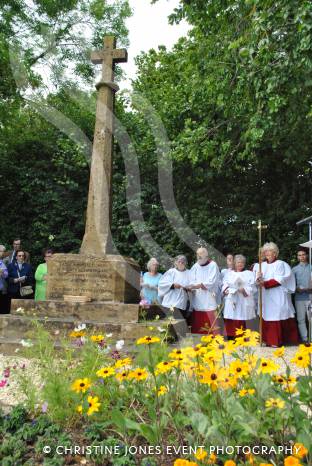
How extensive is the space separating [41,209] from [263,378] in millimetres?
13342

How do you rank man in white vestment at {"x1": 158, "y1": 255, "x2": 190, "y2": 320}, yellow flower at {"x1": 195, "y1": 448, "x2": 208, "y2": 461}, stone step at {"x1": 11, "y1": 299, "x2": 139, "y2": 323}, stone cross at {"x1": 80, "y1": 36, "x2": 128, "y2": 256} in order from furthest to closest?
man in white vestment at {"x1": 158, "y1": 255, "x2": 190, "y2": 320} → stone cross at {"x1": 80, "y1": 36, "x2": 128, "y2": 256} → stone step at {"x1": 11, "y1": 299, "x2": 139, "y2": 323} → yellow flower at {"x1": 195, "y1": 448, "x2": 208, "y2": 461}

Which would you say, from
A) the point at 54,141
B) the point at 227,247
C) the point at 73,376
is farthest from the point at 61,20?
the point at 73,376

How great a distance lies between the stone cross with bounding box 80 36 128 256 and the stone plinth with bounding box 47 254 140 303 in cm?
26

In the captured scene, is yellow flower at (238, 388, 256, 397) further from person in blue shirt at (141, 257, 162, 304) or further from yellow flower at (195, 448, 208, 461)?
person in blue shirt at (141, 257, 162, 304)

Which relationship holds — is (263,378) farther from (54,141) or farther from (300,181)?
(54,141)

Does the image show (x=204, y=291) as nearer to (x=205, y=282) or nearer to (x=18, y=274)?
(x=205, y=282)

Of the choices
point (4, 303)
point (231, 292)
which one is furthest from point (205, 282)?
point (4, 303)

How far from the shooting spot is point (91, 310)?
7.21 metres

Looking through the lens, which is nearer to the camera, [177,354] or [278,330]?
[177,354]

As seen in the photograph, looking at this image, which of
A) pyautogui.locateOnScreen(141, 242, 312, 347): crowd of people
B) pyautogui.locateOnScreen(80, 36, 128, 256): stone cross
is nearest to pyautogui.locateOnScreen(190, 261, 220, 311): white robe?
pyautogui.locateOnScreen(141, 242, 312, 347): crowd of people

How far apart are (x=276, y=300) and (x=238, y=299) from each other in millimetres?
703

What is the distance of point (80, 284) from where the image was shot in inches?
300

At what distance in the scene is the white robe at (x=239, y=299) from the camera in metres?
9.07

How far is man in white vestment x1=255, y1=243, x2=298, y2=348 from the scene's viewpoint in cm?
888
